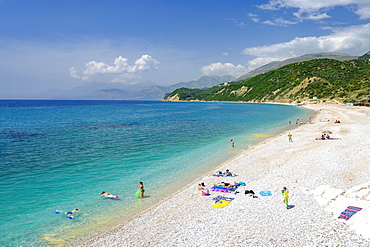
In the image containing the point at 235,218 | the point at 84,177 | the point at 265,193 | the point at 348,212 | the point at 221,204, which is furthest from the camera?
the point at 84,177

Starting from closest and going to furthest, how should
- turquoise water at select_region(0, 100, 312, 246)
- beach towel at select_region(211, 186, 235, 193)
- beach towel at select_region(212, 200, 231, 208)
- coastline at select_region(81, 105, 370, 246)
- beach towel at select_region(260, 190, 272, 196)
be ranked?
coastline at select_region(81, 105, 370, 246) → turquoise water at select_region(0, 100, 312, 246) → beach towel at select_region(212, 200, 231, 208) → beach towel at select_region(260, 190, 272, 196) → beach towel at select_region(211, 186, 235, 193)

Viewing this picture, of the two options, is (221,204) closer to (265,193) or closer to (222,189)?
(222,189)

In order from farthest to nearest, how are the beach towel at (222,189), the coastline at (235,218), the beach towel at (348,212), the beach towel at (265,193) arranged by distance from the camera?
the beach towel at (222,189) → the beach towel at (265,193) → the beach towel at (348,212) → the coastline at (235,218)

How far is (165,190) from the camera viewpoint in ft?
74.1

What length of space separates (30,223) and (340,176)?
2535 centimetres

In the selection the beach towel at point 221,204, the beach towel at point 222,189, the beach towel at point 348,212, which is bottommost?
the beach towel at point 221,204

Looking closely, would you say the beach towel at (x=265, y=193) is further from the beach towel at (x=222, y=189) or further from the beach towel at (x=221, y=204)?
the beach towel at (x=221, y=204)

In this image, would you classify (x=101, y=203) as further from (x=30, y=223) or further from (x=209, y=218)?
(x=209, y=218)

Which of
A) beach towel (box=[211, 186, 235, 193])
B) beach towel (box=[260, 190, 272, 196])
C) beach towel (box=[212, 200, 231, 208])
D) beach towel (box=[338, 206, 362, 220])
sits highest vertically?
beach towel (box=[338, 206, 362, 220])

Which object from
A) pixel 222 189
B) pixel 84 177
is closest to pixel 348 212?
pixel 222 189

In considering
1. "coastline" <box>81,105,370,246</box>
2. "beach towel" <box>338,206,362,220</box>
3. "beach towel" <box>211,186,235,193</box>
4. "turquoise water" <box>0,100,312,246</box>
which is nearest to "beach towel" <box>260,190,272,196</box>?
"coastline" <box>81,105,370,246</box>

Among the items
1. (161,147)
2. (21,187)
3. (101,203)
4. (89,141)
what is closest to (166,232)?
(101,203)

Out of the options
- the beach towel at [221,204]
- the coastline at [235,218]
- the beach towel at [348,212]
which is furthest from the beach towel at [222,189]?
the beach towel at [348,212]

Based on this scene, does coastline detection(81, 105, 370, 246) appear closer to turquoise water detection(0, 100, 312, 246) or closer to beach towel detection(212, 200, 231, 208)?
beach towel detection(212, 200, 231, 208)
